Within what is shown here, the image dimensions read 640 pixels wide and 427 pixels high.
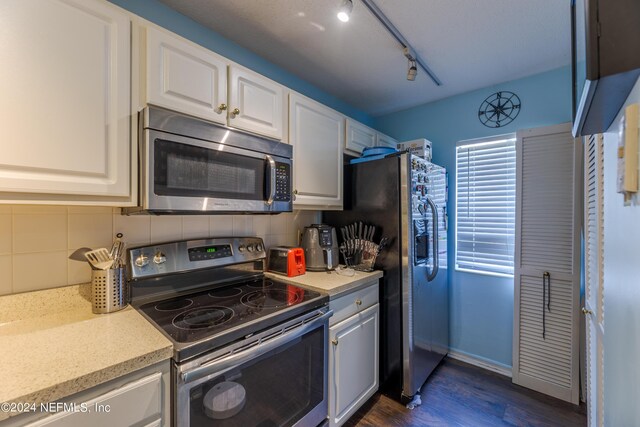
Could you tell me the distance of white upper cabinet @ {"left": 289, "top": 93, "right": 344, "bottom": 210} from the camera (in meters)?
1.73

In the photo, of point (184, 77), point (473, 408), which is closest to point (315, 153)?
point (184, 77)

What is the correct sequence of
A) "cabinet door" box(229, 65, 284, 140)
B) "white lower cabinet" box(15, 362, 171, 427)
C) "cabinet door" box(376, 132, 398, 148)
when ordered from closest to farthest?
1. "white lower cabinet" box(15, 362, 171, 427)
2. "cabinet door" box(229, 65, 284, 140)
3. "cabinet door" box(376, 132, 398, 148)

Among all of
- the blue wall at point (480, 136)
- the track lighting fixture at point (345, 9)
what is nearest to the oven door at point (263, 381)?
the track lighting fixture at point (345, 9)

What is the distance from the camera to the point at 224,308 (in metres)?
1.24

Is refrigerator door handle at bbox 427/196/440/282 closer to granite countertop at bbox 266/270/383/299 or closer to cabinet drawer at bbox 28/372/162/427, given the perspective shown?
granite countertop at bbox 266/270/383/299

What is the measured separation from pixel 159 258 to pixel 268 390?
81cm

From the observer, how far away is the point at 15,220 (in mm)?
1065

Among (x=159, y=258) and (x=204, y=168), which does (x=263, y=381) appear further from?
(x=204, y=168)

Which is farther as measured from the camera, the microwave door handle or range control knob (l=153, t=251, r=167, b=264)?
the microwave door handle

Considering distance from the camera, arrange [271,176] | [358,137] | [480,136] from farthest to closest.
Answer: [480,136]
[358,137]
[271,176]

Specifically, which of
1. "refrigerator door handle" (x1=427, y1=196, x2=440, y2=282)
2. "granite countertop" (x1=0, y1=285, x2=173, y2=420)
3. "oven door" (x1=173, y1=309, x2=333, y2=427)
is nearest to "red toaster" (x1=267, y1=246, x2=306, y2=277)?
"oven door" (x1=173, y1=309, x2=333, y2=427)

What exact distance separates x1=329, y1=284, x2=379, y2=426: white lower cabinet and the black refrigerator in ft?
0.42

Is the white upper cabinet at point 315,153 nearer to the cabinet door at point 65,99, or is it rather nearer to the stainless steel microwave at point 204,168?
the stainless steel microwave at point 204,168

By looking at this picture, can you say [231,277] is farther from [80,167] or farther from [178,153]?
[80,167]
